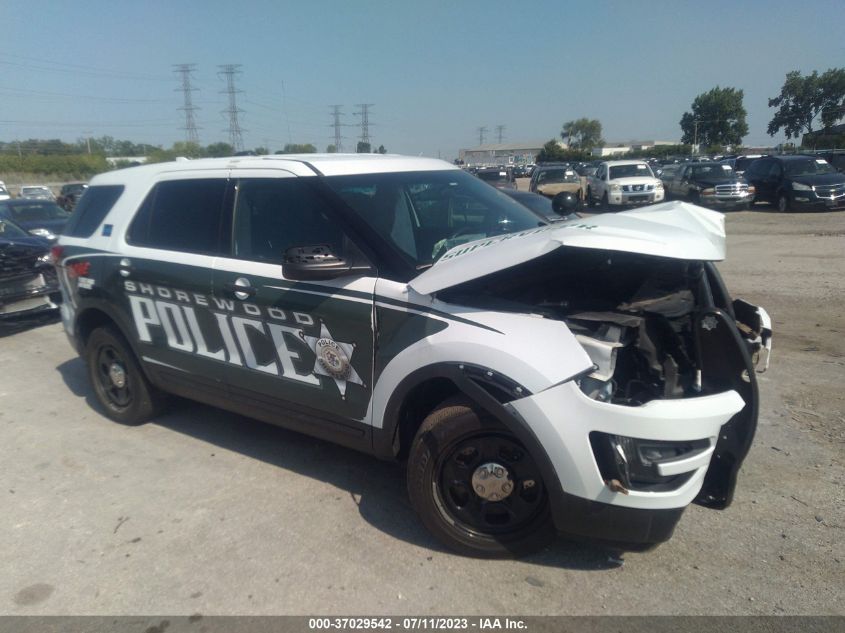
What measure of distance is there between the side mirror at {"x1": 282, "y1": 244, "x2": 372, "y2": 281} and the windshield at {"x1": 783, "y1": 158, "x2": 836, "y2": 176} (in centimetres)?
2251

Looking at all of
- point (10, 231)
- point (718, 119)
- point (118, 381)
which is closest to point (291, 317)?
point (118, 381)

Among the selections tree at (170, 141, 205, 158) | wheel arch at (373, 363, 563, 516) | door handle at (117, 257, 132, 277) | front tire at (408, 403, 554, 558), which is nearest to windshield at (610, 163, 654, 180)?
tree at (170, 141, 205, 158)

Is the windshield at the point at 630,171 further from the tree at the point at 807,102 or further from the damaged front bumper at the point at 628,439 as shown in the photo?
the tree at the point at 807,102

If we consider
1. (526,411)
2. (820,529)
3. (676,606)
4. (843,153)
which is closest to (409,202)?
(526,411)

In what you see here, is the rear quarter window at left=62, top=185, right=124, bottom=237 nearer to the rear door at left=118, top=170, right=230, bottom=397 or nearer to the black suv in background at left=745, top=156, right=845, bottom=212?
the rear door at left=118, top=170, right=230, bottom=397

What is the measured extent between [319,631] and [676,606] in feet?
5.10

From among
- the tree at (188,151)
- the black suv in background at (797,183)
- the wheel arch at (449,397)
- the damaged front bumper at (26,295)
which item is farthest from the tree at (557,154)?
the wheel arch at (449,397)

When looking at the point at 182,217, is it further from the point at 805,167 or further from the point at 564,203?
the point at 805,167

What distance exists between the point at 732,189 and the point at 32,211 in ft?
68.7

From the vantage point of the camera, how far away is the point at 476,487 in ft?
10.2

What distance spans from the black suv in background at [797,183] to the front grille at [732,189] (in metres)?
0.96

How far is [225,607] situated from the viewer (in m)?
2.92

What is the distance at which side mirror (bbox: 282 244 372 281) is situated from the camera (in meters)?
3.22

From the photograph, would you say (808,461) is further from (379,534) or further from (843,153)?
(843,153)
